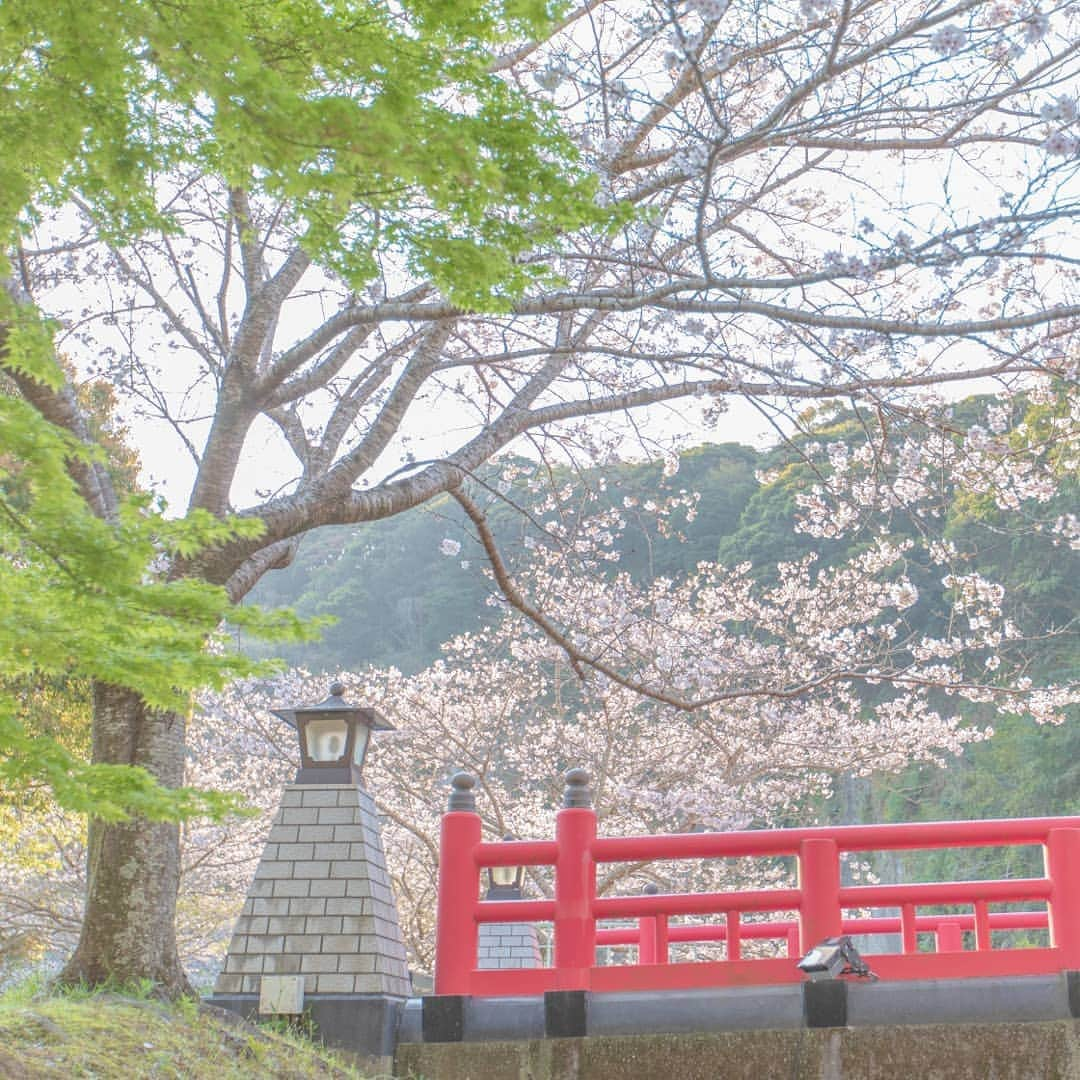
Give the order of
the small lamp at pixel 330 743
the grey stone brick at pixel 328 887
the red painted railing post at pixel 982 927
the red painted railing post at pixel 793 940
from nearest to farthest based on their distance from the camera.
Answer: the red painted railing post at pixel 982 927 → the grey stone brick at pixel 328 887 → the small lamp at pixel 330 743 → the red painted railing post at pixel 793 940

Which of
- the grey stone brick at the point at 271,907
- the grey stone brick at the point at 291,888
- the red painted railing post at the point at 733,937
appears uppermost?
the grey stone brick at the point at 291,888

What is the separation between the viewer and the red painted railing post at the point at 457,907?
19.6ft

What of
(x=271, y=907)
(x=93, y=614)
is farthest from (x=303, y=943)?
(x=93, y=614)

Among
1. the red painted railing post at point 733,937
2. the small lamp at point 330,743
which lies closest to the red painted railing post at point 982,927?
the red painted railing post at point 733,937

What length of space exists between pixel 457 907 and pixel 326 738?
54.3 inches

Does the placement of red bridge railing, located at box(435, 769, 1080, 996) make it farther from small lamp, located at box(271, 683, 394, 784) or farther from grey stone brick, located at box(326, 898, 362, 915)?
small lamp, located at box(271, 683, 394, 784)

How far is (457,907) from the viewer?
19.6ft

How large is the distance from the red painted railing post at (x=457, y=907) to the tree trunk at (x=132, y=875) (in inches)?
53.5

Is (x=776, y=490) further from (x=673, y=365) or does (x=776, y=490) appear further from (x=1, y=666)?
(x=1, y=666)

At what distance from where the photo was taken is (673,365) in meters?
7.68

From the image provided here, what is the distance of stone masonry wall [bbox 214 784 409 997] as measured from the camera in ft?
20.2

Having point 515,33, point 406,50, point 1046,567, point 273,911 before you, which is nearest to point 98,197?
point 406,50

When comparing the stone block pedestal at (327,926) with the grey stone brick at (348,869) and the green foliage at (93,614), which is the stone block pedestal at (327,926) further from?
the green foliage at (93,614)

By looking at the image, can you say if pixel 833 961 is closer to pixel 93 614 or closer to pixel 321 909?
pixel 321 909
